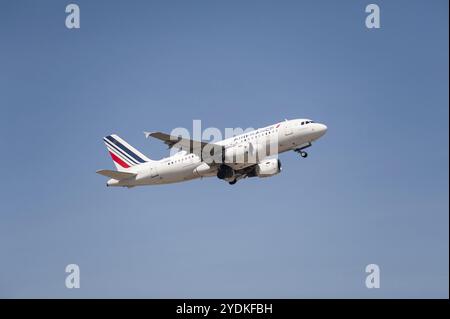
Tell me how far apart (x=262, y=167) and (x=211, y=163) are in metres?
5.66

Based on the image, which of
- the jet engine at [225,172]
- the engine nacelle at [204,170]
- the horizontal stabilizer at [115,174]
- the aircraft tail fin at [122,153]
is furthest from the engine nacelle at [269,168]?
the horizontal stabilizer at [115,174]

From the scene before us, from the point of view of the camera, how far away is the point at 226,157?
6419cm

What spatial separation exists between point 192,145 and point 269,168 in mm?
8120

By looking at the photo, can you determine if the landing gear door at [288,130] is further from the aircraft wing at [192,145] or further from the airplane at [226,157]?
the aircraft wing at [192,145]

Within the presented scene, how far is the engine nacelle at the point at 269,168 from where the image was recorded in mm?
67438

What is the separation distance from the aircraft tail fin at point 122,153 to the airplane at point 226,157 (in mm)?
682

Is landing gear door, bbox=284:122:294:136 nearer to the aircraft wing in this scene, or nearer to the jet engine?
the aircraft wing

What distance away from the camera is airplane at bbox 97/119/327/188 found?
6303 centimetres

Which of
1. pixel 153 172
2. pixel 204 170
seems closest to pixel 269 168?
pixel 204 170

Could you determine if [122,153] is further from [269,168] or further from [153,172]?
[269,168]

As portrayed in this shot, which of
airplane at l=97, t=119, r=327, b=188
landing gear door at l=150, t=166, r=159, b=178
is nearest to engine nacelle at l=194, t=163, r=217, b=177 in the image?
airplane at l=97, t=119, r=327, b=188
